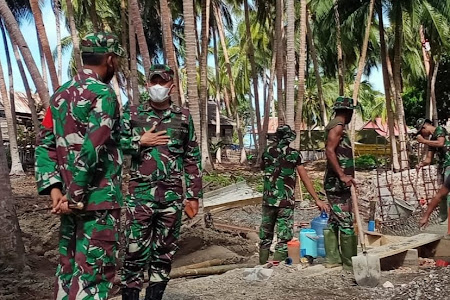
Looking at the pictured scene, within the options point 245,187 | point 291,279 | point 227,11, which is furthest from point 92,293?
point 227,11

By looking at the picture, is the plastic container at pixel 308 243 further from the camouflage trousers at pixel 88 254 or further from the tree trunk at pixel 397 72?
the tree trunk at pixel 397 72

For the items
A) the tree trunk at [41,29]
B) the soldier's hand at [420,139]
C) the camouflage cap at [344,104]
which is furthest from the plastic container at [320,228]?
the tree trunk at [41,29]

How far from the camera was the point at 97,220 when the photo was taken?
3.16 metres

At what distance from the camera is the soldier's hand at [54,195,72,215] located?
3059 mm

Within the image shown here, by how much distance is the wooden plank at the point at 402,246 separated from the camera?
20.1 ft

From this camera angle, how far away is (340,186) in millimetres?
6035

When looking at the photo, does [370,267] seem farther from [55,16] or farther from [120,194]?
[55,16]

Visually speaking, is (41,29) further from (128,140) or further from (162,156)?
(162,156)

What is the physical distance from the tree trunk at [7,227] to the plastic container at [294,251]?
326 cm

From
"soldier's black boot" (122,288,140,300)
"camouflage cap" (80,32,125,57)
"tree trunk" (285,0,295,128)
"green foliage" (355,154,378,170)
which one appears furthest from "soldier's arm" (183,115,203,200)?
"green foliage" (355,154,378,170)

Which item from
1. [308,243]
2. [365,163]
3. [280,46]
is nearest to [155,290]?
[308,243]

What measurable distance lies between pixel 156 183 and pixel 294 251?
9.54 ft

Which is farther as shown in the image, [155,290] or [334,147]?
[334,147]

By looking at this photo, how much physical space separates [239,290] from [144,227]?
1603mm
